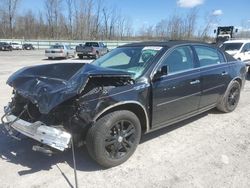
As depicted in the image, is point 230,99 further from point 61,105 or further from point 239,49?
point 239,49

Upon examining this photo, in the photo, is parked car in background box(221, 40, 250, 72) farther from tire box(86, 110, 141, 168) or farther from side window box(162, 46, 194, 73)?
tire box(86, 110, 141, 168)

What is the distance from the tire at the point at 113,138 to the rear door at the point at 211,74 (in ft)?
6.00

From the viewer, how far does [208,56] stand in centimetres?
534

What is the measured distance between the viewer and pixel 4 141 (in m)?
4.46

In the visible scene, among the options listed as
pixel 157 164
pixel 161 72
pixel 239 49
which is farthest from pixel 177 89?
pixel 239 49

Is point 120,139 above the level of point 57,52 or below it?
below

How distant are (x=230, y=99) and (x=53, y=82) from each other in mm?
4146

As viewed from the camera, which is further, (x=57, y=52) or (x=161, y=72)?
(x=57, y=52)

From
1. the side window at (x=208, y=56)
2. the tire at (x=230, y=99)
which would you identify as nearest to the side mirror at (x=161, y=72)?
the side window at (x=208, y=56)

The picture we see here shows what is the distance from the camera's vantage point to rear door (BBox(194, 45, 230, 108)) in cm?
503

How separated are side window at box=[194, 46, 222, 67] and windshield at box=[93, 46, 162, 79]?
1.00m

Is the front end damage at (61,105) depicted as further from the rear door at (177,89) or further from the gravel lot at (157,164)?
the rear door at (177,89)

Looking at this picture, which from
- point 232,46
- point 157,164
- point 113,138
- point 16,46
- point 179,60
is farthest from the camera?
point 16,46

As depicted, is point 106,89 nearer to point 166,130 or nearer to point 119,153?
point 119,153
